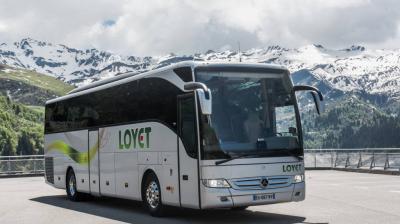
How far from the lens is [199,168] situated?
12.2 metres

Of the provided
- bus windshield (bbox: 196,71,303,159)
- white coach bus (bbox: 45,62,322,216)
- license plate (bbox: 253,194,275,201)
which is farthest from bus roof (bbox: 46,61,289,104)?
license plate (bbox: 253,194,275,201)

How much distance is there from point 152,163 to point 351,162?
78.1 feet

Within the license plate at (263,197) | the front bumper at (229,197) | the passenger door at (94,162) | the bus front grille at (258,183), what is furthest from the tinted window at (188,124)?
the passenger door at (94,162)

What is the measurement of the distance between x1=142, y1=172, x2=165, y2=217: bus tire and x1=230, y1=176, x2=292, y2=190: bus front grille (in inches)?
87.7

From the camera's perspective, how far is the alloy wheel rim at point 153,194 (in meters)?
13.9

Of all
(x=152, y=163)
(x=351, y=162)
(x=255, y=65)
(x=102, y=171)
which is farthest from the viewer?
(x=351, y=162)

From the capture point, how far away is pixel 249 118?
12320 millimetres

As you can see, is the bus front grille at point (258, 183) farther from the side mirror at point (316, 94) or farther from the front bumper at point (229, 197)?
the side mirror at point (316, 94)

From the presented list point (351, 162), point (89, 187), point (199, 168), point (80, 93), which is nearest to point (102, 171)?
point (89, 187)

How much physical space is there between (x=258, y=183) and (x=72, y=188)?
29.2 feet

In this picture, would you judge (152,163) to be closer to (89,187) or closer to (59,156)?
(89,187)

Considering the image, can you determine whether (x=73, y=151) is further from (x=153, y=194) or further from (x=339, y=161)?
(x=339, y=161)

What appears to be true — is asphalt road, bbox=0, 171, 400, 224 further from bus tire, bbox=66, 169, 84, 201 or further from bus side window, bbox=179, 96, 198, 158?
bus side window, bbox=179, 96, 198, 158

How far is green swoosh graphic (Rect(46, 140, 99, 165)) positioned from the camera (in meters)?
18.0
